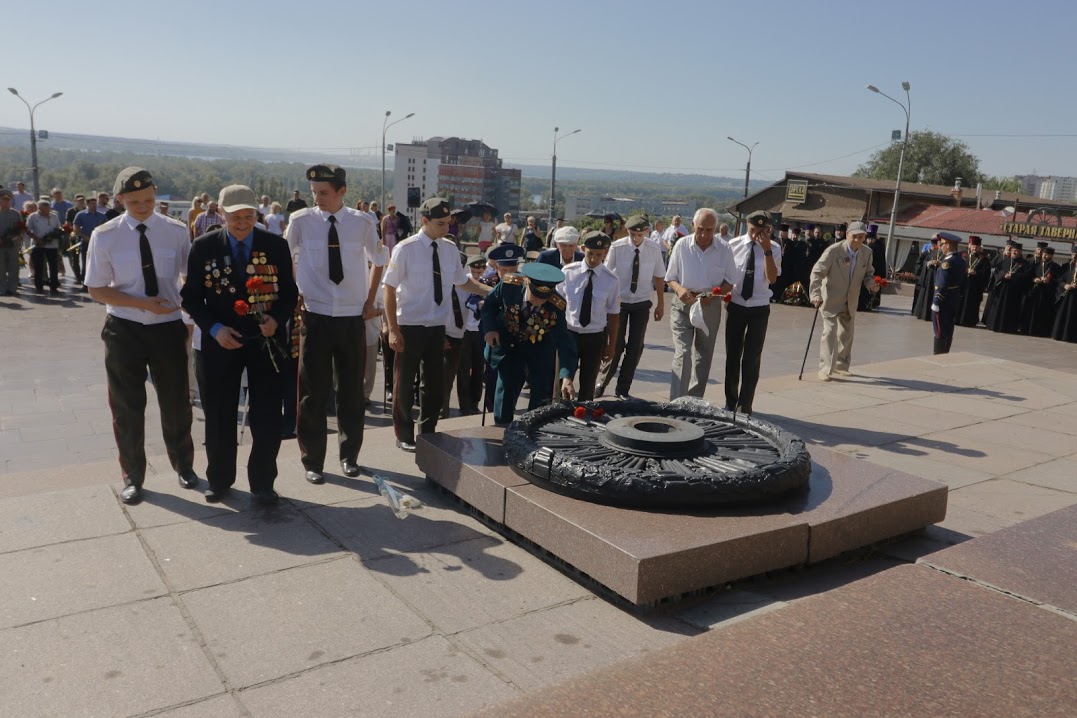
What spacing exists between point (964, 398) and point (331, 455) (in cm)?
645

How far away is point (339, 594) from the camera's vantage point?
12.8ft

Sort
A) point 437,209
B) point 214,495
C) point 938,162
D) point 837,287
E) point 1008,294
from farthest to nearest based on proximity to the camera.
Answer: point 938,162 < point 1008,294 < point 837,287 < point 437,209 < point 214,495

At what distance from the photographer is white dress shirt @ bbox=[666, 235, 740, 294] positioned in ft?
24.9

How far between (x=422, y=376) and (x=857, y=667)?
3.82 m

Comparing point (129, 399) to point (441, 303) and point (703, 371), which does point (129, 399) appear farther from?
point (703, 371)

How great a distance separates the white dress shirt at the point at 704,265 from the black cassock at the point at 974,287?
40.7ft

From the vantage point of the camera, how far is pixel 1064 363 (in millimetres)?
13508

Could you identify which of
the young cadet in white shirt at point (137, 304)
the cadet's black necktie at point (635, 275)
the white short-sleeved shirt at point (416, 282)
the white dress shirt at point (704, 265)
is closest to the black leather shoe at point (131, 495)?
the young cadet in white shirt at point (137, 304)

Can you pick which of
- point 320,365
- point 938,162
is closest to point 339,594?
point 320,365

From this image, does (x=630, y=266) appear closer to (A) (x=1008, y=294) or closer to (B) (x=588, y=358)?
(B) (x=588, y=358)

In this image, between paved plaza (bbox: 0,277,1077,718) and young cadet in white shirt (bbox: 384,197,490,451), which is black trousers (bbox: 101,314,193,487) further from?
young cadet in white shirt (bbox: 384,197,490,451)

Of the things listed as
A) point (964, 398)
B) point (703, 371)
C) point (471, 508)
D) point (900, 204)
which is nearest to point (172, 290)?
point (471, 508)

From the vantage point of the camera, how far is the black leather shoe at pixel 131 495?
491cm

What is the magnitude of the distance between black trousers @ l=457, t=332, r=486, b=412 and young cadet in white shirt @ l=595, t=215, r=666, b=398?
4.46 ft
